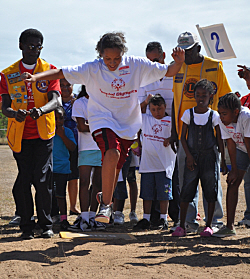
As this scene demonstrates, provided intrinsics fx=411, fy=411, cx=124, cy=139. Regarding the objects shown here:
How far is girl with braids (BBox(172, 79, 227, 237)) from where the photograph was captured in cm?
500

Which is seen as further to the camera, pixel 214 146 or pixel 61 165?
pixel 61 165

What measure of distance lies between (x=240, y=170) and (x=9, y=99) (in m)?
2.93

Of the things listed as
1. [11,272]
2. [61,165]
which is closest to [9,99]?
[61,165]

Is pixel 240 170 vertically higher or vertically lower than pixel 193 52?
lower

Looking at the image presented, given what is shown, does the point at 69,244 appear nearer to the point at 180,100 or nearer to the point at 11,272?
the point at 11,272

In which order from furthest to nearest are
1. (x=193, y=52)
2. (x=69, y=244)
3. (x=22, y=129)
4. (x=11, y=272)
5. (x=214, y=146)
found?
(x=193, y=52), (x=214, y=146), (x=22, y=129), (x=69, y=244), (x=11, y=272)

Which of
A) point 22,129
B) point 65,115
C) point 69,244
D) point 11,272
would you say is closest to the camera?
point 11,272

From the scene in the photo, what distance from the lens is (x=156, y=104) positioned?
19.7 ft

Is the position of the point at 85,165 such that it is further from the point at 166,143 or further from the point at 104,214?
the point at 104,214

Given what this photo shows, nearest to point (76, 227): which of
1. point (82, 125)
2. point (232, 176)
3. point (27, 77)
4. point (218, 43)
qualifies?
point (82, 125)

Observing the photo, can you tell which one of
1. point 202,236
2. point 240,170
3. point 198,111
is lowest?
point 202,236

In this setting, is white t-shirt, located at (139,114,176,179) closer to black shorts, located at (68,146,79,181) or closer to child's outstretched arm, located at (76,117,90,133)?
child's outstretched arm, located at (76,117,90,133)

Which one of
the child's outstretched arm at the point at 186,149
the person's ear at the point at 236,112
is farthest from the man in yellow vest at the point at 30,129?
the person's ear at the point at 236,112

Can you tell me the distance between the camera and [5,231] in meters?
5.24
